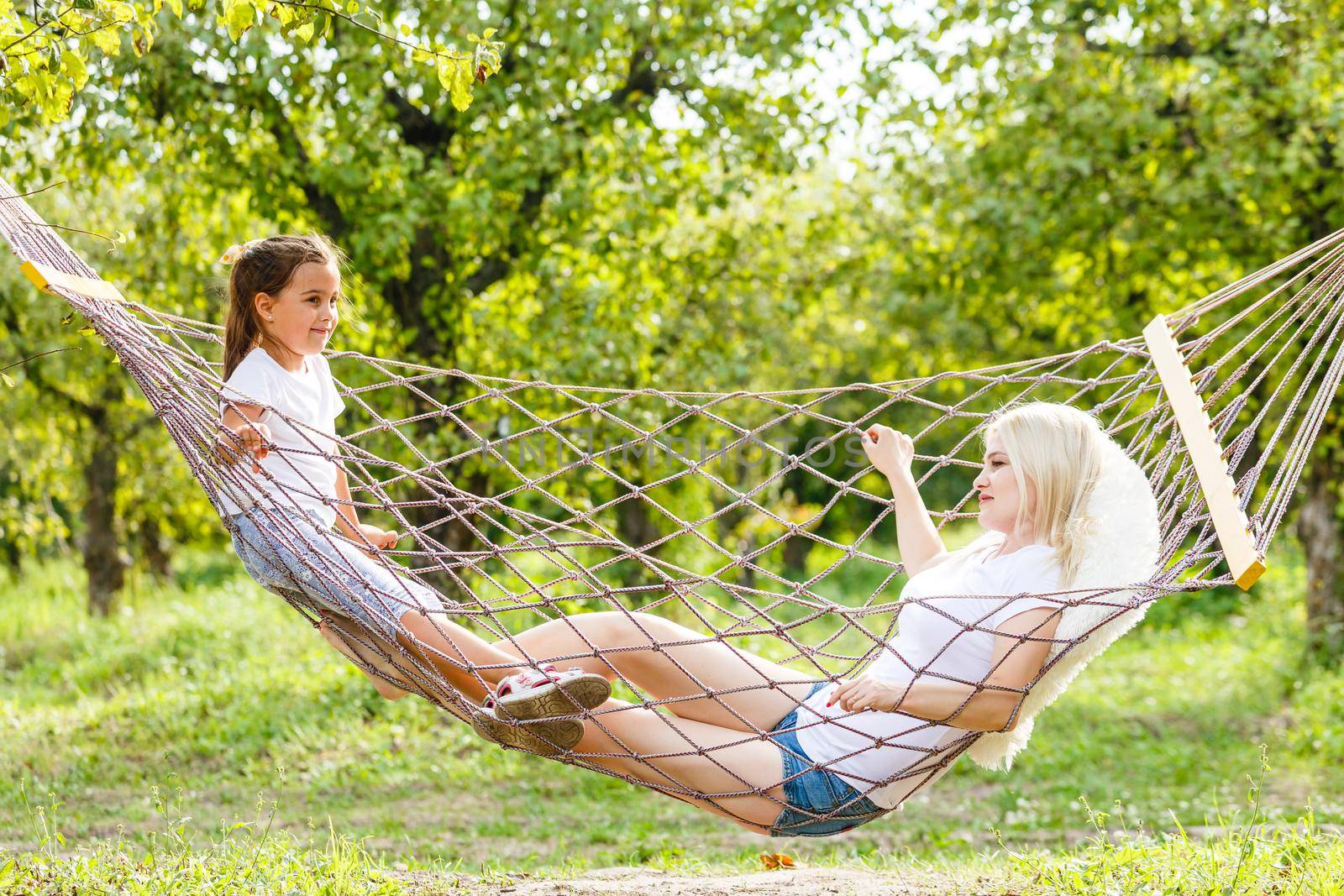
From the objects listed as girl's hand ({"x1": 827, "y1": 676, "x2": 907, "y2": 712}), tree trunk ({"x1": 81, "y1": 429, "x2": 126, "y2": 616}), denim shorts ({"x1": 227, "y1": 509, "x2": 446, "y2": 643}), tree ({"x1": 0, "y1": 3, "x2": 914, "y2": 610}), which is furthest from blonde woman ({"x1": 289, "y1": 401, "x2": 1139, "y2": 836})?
tree trunk ({"x1": 81, "y1": 429, "x2": 126, "y2": 616})

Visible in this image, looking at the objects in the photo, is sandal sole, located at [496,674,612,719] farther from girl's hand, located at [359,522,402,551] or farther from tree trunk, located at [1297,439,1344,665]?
tree trunk, located at [1297,439,1344,665]

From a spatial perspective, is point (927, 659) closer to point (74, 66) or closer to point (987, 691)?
point (987, 691)

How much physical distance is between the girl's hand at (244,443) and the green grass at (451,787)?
0.80 meters

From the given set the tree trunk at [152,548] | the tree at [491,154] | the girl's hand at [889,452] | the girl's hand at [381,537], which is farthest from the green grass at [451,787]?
the tree trunk at [152,548]

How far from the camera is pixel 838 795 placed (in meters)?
2.17

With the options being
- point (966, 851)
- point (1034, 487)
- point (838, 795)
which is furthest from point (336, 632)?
point (966, 851)

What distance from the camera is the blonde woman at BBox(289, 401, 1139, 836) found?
2.02 m

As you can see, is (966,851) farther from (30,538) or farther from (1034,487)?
(30,538)

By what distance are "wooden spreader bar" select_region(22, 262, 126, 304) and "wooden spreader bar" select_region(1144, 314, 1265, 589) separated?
199cm

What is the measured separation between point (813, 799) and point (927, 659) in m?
0.31

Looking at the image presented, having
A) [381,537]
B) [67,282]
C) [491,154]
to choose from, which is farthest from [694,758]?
[491,154]

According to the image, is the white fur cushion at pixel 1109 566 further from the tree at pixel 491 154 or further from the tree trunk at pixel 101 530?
the tree trunk at pixel 101 530

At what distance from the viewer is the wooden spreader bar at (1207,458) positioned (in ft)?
6.38

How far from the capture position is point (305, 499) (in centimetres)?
237
